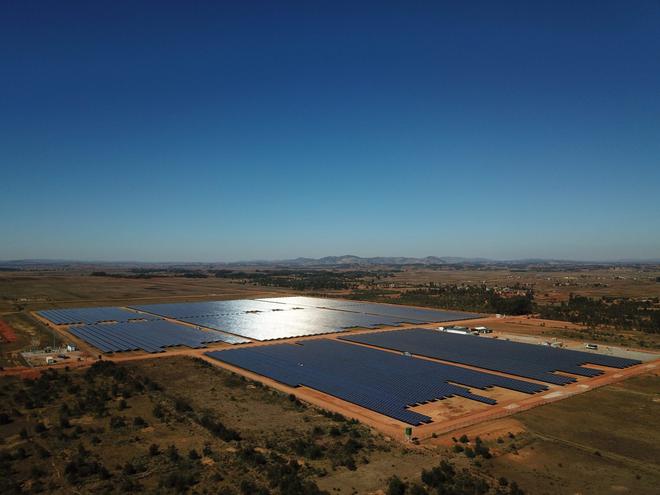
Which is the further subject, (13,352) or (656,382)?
(13,352)

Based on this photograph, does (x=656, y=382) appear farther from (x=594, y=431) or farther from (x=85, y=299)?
A: (x=85, y=299)

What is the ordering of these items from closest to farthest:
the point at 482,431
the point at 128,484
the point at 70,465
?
the point at 128,484
the point at 70,465
the point at 482,431

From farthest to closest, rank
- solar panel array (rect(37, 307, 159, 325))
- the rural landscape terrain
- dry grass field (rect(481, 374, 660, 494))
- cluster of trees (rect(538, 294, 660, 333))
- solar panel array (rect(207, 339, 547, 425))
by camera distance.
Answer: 1. solar panel array (rect(37, 307, 159, 325))
2. cluster of trees (rect(538, 294, 660, 333))
3. solar panel array (rect(207, 339, 547, 425))
4. dry grass field (rect(481, 374, 660, 494))
5. the rural landscape terrain

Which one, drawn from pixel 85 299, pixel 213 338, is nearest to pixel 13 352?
pixel 213 338

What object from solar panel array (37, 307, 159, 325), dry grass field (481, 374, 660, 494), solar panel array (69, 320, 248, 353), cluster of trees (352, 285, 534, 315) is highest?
cluster of trees (352, 285, 534, 315)

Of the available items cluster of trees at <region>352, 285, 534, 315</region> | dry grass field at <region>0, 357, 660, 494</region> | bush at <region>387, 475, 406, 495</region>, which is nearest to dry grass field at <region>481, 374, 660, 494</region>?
dry grass field at <region>0, 357, 660, 494</region>

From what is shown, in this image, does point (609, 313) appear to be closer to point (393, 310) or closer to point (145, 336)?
point (393, 310)

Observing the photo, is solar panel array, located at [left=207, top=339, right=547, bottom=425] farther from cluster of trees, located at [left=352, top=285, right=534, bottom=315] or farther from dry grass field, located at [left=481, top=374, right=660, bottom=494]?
cluster of trees, located at [left=352, top=285, right=534, bottom=315]
